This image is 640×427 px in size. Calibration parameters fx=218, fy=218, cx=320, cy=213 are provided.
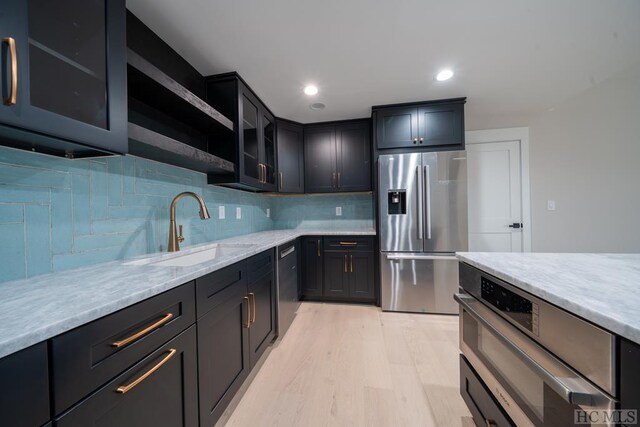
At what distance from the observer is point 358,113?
2689 millimetres

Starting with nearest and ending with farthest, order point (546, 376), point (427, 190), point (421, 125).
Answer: point (546, 376), point (427, 190), point (421, 125)

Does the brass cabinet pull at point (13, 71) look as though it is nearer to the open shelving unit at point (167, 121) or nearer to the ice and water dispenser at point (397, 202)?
the open shelving unit at point (167, 121)

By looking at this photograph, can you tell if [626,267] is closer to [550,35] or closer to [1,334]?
[550,35]

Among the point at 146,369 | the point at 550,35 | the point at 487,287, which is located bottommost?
the point at 146,369

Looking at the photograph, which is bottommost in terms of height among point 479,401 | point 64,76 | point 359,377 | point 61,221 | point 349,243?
point 359,377

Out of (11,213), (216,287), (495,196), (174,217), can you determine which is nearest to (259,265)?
(216,287)

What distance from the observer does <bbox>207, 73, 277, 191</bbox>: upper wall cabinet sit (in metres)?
1.83

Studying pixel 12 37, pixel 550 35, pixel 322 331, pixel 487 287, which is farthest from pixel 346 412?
pixel 550 35

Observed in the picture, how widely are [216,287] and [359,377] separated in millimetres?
1180

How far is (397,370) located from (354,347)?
1.23 feet

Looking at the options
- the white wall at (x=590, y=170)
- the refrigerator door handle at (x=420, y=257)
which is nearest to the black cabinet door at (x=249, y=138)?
the refrigerator door handle at (x=420, y=257)

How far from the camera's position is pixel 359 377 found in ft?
4.93

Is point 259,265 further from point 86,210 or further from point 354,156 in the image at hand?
point 354,156

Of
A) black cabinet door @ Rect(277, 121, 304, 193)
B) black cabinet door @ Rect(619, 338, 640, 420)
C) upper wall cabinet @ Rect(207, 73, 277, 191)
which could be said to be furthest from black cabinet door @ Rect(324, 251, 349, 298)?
black cabinet door @ Rect(619, 338, 640, 420)
